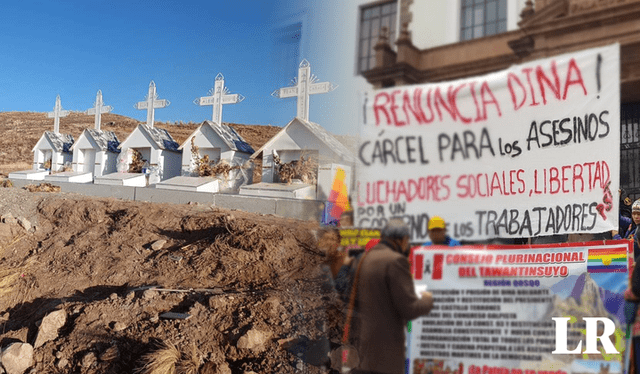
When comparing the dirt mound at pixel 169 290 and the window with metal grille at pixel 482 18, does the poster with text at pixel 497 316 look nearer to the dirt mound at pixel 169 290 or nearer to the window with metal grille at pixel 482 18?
the dirt mound at pixel 169 290

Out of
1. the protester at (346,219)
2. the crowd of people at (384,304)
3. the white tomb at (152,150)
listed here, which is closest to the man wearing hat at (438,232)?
the crowd of people at (384,304)

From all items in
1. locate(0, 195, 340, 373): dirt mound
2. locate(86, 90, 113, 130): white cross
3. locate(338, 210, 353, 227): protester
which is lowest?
locate(0, 195, 340, 373): dirt mound

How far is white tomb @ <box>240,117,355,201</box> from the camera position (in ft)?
8.50

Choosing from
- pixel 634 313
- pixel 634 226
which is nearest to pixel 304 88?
pixel 634 313

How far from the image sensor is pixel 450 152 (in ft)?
8.15

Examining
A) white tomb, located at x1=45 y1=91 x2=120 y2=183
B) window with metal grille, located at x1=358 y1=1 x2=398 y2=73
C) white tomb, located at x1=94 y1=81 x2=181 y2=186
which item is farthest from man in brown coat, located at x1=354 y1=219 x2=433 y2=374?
white tomb, located at x1=45 y1=91 x2=120 y2=183

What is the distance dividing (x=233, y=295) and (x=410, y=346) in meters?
2.67

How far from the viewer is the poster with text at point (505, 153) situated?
2480 mm

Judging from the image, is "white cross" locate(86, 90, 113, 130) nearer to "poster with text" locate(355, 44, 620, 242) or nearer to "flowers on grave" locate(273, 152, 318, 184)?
"flowers on grave" locate(273, 152, 318, 184)

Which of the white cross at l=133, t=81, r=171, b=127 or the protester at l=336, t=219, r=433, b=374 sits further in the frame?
the white cross at l=133, t=81, r=171, b=127

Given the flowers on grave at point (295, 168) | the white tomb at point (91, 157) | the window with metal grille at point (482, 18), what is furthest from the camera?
the white tomb at point (91, 157)

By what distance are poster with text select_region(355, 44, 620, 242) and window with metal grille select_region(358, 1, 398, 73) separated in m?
0.25

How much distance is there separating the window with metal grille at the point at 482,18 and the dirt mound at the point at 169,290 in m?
1.38

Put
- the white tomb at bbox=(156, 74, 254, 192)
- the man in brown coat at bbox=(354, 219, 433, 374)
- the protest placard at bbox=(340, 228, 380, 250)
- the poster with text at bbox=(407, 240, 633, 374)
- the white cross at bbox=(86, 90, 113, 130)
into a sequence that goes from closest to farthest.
→ the man in brown coat at bbox=(354, 219, 433, 374)
the poster with text at bbox=(407, 240, 633, 374)
the protest placard at bbox=(340, 228, 380, 250)
the white tomb at bbox=(156, 74, 254, 192)
the white cross at bbox=(86, 90, 113, 130)
